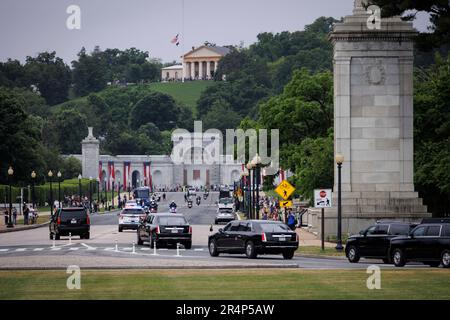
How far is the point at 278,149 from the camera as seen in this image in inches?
4013

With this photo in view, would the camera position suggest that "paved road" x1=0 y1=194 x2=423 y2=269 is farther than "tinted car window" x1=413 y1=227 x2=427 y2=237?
No

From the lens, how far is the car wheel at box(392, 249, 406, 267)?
39.9m

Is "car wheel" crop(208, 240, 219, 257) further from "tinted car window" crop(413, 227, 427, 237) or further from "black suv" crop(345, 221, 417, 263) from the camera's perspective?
"tinted car window" crop(413, 227, 427, 237)

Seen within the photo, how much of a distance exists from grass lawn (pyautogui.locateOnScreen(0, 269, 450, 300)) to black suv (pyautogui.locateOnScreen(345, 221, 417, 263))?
7.93 meters

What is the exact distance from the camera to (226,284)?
30.1 metres

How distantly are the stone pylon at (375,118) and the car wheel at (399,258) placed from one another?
1629 cm

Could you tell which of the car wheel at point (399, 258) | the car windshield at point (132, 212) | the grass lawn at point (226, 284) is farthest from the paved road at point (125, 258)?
the car windshield at point (132, 212)

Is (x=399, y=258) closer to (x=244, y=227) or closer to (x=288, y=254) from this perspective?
(x=288, y=254)

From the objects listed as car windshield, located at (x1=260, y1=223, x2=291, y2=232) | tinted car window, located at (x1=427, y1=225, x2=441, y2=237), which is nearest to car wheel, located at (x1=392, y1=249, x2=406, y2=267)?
tinted car window, located at (x1=427, y1=225, x2=441, y2=237)

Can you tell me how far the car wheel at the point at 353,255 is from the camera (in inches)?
1740
